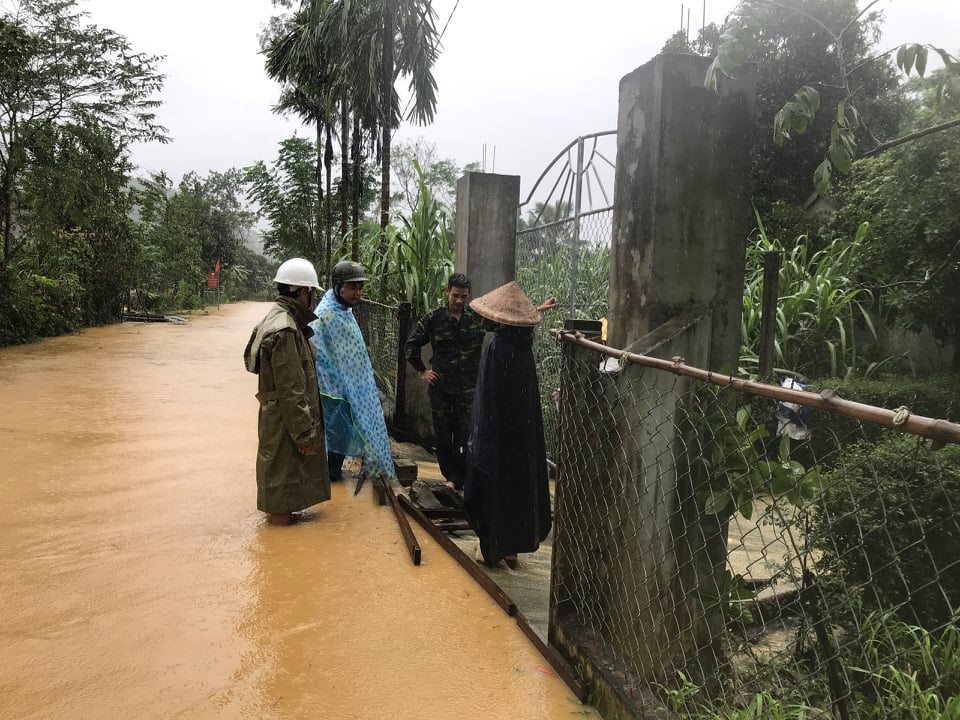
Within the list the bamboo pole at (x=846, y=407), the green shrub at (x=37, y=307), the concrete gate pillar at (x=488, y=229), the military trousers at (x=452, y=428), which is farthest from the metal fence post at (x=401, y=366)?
the green shrub at (x=37, y=307)

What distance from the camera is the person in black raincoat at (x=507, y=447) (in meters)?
3.70

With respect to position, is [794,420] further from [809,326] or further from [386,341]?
[386,341]

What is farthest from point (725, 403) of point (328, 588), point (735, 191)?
point (328, 588)

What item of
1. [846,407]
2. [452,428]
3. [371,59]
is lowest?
[452,428]

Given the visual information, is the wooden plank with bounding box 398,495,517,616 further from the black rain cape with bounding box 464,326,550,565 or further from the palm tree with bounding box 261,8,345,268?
the palm tree with bounding box 261,8,345,268

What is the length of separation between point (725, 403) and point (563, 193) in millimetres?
2908

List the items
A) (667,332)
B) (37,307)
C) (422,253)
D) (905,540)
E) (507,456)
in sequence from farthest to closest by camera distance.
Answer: (37,307) < (422,253) < (507,456) < (905,540) < (667,332)

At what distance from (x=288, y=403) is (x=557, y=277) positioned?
226 centimetres

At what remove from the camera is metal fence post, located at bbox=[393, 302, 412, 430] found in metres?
6.81

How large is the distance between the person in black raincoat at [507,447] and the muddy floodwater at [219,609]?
0.36 meters

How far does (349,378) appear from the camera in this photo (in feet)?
17.2

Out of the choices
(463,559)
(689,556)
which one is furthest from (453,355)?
(689,556)

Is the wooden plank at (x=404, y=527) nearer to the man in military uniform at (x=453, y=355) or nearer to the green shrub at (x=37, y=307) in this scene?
the man in military uniform at (x=453, y=355)

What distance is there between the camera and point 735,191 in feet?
8.25
